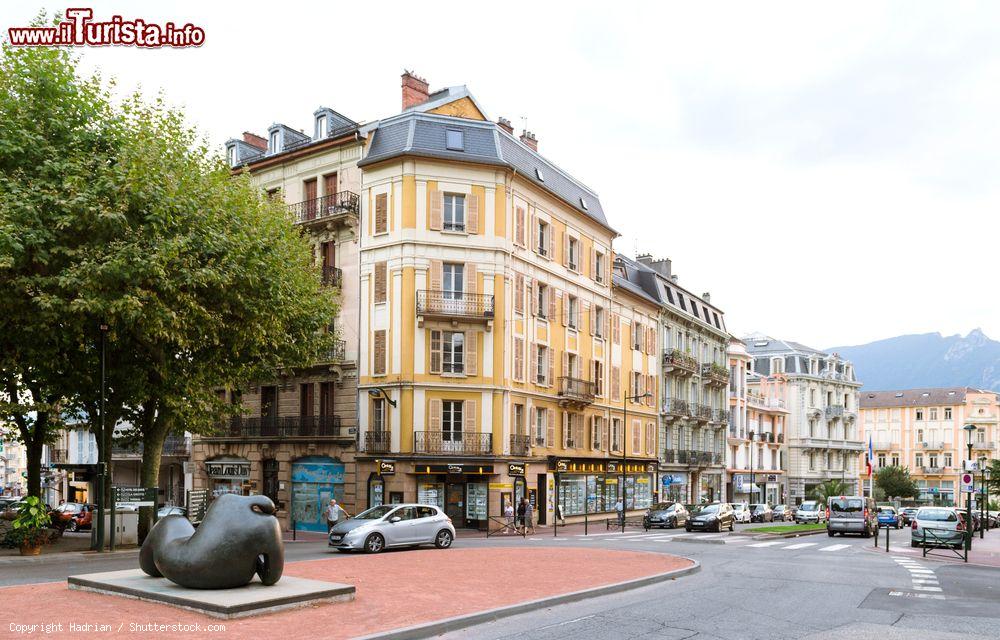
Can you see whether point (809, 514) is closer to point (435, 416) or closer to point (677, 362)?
point (677, 362)

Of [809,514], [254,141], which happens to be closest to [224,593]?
[254,141]

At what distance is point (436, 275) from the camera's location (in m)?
37.7

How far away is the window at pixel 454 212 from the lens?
38.2 metres

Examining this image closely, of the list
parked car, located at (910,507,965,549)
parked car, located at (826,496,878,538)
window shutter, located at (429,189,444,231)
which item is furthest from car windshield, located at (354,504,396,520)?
parked car, located at (826,496,878,538)

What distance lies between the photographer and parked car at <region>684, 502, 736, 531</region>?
130 ft

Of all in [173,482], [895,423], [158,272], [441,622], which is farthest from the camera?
[895,423]

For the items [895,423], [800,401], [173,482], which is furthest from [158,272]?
[895,423]

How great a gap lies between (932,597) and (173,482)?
1685 inches

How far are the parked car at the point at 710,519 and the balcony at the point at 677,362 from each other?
51.9 ft

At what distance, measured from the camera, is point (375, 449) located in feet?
121

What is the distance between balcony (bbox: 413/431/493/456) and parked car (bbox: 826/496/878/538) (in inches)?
622

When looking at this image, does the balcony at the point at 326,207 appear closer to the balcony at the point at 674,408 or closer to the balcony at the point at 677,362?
the balcony at the point at 677,362

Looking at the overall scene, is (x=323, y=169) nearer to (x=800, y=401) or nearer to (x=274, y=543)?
(x=274, y=543)

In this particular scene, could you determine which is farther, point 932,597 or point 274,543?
point 932,597
